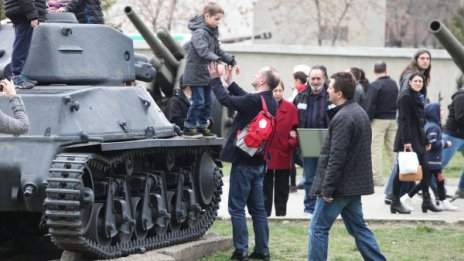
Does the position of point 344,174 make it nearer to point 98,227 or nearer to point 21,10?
point 98,227

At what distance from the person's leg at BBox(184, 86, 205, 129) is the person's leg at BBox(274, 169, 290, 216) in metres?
1.99

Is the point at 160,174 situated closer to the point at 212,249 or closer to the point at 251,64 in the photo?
the point at 212,249

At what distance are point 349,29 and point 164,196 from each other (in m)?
41.7

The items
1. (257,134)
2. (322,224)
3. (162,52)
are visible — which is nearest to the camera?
(322,224)

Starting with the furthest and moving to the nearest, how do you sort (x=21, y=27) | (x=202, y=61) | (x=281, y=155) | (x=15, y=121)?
(x=281, y=155)
(x=202, y=61)
(x=21, y=27)
(x=15, y=121)

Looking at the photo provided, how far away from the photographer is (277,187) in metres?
15.6

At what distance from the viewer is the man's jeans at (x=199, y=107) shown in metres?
13.7

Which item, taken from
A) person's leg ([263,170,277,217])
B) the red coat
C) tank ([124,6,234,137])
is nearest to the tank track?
the red coat

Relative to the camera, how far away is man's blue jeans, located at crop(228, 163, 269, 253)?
41.6ft

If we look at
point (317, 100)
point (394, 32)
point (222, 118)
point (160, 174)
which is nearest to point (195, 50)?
point (160, 174)

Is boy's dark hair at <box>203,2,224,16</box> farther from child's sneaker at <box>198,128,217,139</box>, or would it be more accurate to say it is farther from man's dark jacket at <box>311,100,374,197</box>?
man's dark jacket at <box>311,100,374,197</box>

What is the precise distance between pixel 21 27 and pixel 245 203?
113 inches

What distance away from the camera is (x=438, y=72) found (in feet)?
103

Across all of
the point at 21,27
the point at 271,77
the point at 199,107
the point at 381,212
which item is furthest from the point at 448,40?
the point at 21,27
